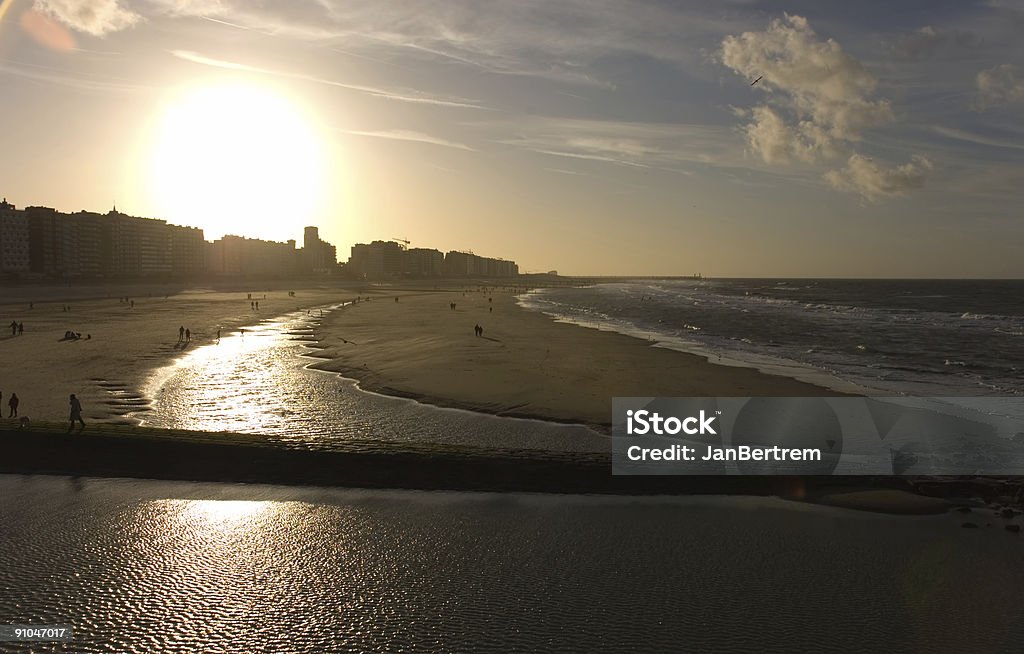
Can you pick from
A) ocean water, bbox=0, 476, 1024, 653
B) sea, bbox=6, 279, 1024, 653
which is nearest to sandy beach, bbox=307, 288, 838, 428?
sea, bbox=6, 279, 1024, 653

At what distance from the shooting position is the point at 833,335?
56312 mm

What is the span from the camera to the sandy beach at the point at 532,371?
2652 cm

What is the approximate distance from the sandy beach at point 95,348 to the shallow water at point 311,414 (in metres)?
2.06

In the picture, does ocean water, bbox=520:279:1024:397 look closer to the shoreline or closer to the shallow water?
the shoreline

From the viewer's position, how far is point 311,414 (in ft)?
77.5

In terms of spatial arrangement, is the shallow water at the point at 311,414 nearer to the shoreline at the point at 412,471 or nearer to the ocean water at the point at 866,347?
the shoreline at the point at 412,471

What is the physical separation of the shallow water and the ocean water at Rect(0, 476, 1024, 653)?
4.72 m

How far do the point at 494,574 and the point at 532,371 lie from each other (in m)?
22.2

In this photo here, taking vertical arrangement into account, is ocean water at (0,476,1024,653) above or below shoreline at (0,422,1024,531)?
below

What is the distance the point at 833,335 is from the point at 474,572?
179 feet

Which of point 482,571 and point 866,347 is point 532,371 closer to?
point 482,571

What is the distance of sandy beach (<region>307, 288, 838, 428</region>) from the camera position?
2652cm

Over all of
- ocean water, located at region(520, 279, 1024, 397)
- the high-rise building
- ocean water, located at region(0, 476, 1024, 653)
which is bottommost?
ocean water, located at region(0, 476, 1024, 653)

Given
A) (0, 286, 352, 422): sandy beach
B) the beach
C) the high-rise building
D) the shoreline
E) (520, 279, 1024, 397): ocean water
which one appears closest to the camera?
the shoreline
